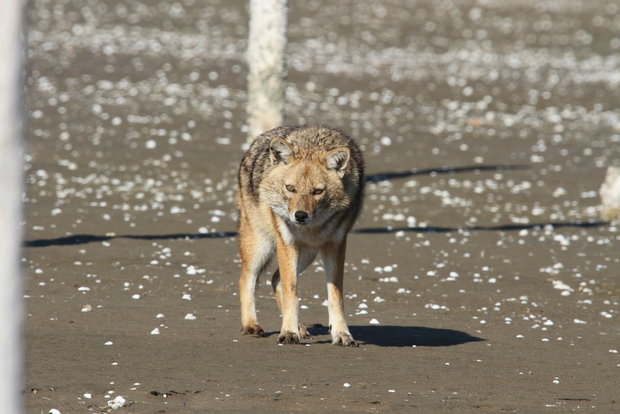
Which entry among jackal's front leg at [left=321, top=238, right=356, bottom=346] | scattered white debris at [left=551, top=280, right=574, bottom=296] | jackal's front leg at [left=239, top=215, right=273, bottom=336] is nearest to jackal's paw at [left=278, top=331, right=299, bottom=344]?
jackal's front leg at [left=321, top=238, right=356, bottom=346]

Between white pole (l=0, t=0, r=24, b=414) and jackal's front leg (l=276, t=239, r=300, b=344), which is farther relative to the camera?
jackal's front leg (l=276, t=239, r=300, b=344)

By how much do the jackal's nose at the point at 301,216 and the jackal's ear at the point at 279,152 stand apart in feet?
2.11

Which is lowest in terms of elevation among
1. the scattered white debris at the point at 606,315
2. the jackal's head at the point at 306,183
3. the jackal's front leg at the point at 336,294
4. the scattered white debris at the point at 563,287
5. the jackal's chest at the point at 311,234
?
the scattered white debris at the point at 606,315

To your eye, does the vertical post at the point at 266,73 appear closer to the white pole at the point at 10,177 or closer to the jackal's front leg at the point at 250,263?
the jackal's front leg at the point at 250,263

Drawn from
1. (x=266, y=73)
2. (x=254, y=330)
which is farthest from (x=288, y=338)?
(x=266, y=73)

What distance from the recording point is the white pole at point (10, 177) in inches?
116

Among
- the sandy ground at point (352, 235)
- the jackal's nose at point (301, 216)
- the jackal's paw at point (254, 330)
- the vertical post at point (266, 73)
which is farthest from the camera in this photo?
the vertical post at point (266, 73)

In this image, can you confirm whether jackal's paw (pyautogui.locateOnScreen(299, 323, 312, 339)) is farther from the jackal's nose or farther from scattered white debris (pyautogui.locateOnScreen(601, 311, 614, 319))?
scattered white debris (pyautogui.locateOnScreen(601, 311, 614, 319))

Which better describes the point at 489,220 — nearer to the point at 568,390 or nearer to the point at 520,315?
the point at 520,315

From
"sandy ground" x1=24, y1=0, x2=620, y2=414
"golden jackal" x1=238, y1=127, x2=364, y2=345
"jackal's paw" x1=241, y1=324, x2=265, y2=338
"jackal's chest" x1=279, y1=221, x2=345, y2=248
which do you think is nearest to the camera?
"sandy ground" x1=24, y1=0, x2=620, y2=414

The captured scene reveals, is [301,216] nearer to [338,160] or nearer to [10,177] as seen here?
[338,160]

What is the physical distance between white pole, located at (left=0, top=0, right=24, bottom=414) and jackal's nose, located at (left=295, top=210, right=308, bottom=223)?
17.0 feet

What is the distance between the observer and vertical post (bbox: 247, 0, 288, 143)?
54.0 ft

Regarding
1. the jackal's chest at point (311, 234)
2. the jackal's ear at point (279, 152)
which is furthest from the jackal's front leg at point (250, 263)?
the jackal's ear at point (279, 152)
